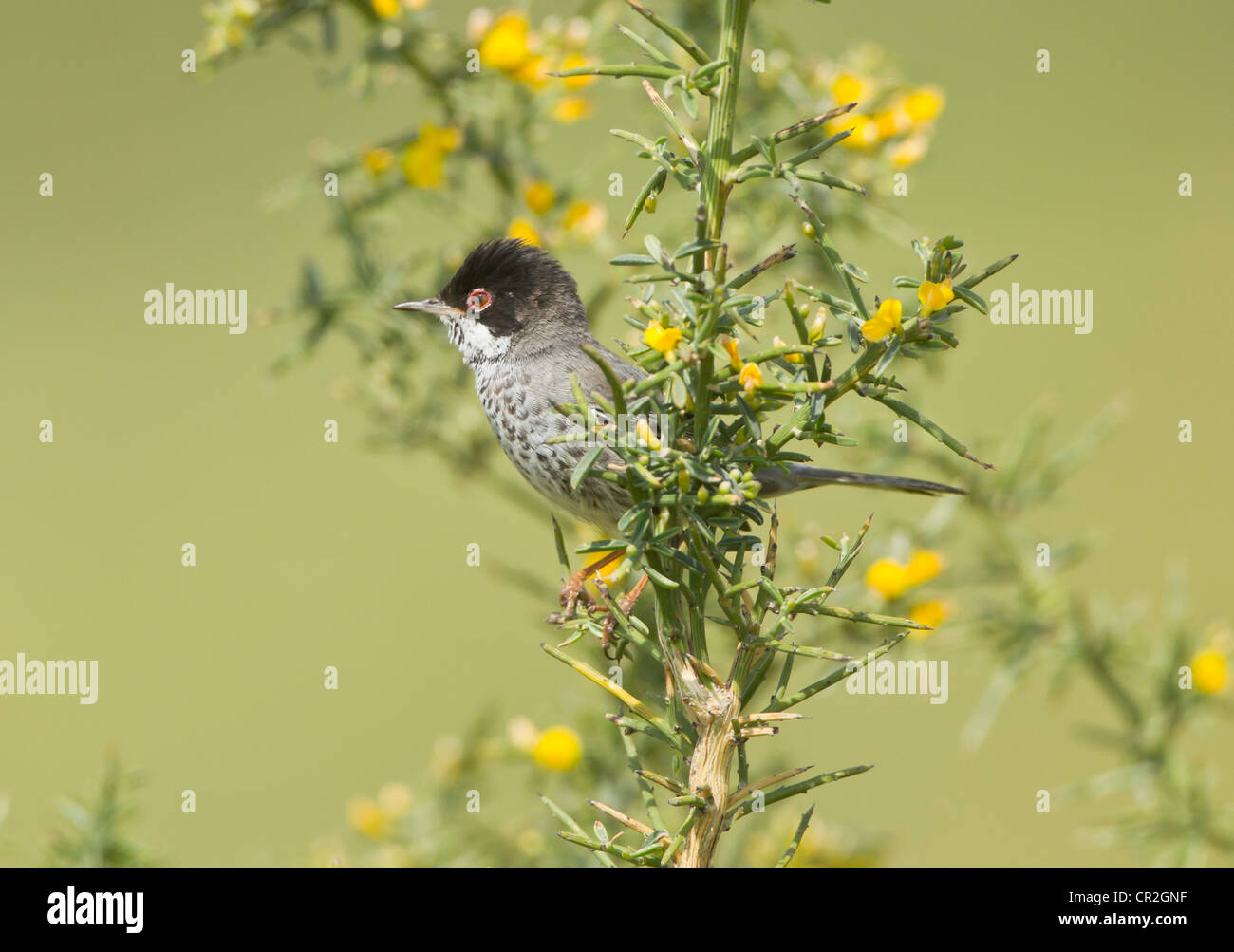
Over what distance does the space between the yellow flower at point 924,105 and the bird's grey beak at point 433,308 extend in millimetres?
1181

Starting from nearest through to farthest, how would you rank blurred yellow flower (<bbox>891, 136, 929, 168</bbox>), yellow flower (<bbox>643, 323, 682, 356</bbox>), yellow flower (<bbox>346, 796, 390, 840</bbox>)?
yellow flower (<bbox>643, 323, 682, 356</bbox>) → blurred yellow flower (<bbox>891, 136, 929, 168</bbox>) → yellow flower (<bbox>346, 796, 390, 840</bbox>)

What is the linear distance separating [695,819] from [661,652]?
183mm

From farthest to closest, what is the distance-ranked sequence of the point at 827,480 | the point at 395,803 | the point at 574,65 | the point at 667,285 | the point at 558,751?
1. the point at 395,803
2. the point at 574,65
3. the point at 558,751
4. the point at 827,480
5. the point at 667,285

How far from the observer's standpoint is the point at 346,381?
303cm

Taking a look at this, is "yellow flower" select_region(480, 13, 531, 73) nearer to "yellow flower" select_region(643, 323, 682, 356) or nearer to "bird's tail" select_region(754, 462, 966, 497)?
"bird's tail" select_region(754, 462, 966, 497)

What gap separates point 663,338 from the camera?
1026mm

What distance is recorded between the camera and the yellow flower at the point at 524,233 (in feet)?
8.77

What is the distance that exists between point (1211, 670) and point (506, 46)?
2.08 metres

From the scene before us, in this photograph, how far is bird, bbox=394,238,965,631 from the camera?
2436 mm

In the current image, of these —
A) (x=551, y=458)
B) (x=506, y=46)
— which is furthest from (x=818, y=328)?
(x=506, y=46)

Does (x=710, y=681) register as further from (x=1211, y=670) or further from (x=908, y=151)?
(x=908, y=151)

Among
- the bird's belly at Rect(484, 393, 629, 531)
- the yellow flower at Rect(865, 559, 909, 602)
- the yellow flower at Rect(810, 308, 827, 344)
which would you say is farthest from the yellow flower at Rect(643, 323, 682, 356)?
the yellow flower at Rect(865, 559, 909, 602)
